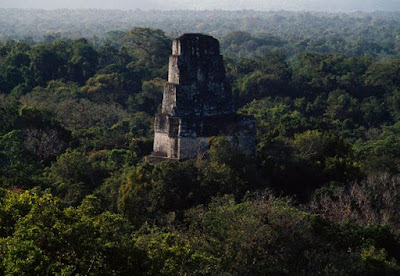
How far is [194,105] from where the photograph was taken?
17.9 meters

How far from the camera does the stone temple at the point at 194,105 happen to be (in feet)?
57.7

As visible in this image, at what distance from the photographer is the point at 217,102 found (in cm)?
1827

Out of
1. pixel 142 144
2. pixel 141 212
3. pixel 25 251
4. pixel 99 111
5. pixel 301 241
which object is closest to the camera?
pixel 25 251

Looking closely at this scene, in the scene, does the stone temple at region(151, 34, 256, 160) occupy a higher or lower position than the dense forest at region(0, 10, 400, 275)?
higher

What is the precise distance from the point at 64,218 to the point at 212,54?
32.8ft

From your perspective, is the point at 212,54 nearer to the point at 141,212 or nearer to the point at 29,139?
the point at 141,212

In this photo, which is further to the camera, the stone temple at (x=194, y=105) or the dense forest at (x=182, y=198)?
the stone temple at (x=194, y=105)

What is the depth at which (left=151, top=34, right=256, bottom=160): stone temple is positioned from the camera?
17.6m

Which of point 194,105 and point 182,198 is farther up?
point 194,105

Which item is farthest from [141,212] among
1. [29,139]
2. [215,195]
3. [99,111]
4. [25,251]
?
[99,111]

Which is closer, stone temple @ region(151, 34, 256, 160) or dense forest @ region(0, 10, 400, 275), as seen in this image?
dense forest @ region(0, 10, 400, 275)

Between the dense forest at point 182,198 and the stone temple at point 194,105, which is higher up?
the stone temple at point 194,105

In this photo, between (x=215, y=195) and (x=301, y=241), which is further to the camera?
(x=215, y=195)

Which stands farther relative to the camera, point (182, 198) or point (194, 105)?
point (194, 105)
